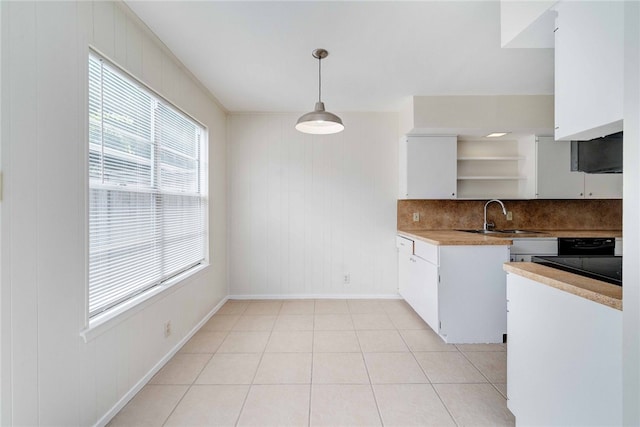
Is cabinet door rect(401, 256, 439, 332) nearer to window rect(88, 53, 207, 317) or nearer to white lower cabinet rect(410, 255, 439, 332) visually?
white lower cabinet rect(410, 255, 439, 332)

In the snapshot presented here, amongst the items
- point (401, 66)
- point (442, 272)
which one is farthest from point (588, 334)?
point (401, 66)

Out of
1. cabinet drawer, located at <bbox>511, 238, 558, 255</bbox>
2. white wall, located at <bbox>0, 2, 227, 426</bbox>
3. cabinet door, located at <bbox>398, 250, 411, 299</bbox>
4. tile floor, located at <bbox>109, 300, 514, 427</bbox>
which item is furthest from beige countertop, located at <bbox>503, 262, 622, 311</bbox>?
white wall, located at <bbox>0, 2, 227, 426</bbox>

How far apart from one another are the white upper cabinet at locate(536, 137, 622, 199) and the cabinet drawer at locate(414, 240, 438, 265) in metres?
1.63

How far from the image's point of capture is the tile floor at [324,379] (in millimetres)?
1636

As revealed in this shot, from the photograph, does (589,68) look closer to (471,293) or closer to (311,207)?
(471,293)

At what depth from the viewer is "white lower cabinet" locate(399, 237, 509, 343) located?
248 cm

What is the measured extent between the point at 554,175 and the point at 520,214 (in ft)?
1.96

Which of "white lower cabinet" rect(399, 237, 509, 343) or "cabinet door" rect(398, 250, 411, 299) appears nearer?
"white lower cabinet" rect(399, 237, 509, 343)

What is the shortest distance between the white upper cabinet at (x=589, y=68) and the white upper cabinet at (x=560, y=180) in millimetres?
2528

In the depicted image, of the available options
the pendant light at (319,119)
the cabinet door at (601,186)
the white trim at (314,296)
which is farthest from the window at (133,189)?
the cabinet door at (601,186)

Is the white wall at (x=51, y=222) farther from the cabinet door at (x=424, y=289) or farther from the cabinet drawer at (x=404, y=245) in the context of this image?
the cabinet drawer at (x=404, y=245)

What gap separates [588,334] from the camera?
100 centimetres

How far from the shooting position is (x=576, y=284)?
1.06 metres

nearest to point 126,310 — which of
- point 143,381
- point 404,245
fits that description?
point 143,381
